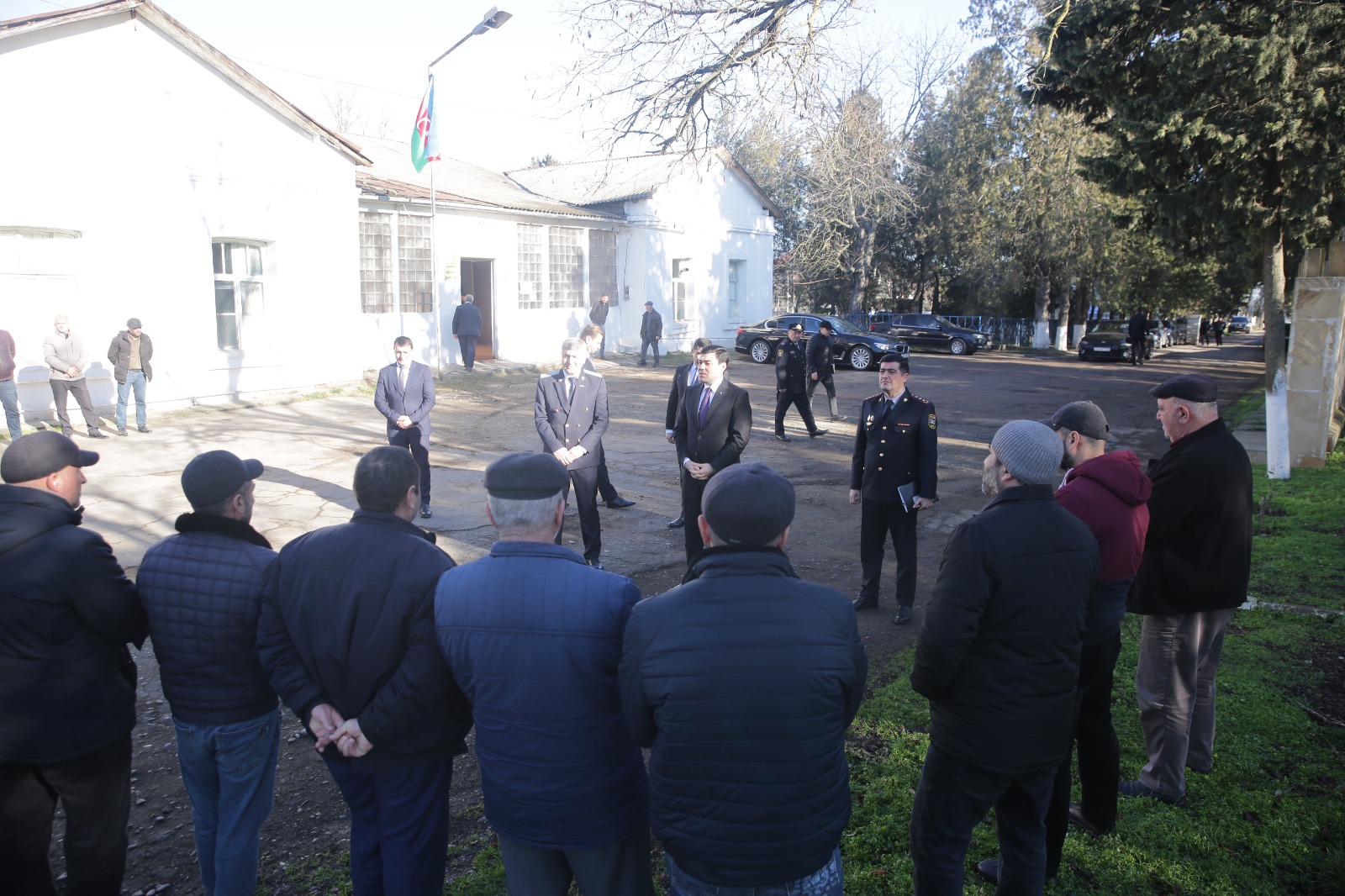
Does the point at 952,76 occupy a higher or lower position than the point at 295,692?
higher

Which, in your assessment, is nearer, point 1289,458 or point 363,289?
point 1289,458

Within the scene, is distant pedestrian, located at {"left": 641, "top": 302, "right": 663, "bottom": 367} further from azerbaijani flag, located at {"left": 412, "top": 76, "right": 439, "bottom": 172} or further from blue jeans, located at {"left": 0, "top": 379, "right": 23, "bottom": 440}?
blue jeans, located at {"left": 0, "top": 379, "right": 23, "bottom": 440}

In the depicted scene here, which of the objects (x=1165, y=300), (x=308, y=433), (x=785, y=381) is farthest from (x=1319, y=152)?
(x=1165, y=300)

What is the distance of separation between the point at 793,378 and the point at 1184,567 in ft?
29.5

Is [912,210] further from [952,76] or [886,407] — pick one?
[886,407]

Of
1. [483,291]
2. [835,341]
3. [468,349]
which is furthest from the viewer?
[835,341]

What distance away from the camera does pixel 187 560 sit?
9.26 ft

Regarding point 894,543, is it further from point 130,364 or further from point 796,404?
point 130,364

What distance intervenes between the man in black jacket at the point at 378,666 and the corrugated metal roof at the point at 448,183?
17.2 meters

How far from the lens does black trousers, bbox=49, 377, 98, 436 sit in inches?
458

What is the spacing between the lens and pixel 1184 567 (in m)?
3.75

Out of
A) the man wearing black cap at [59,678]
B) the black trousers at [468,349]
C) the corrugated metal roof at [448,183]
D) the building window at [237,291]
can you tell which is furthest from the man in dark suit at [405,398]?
the black trousers at [468,349]

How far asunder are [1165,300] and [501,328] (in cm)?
3184

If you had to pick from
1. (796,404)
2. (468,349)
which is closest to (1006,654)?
(796,404)
